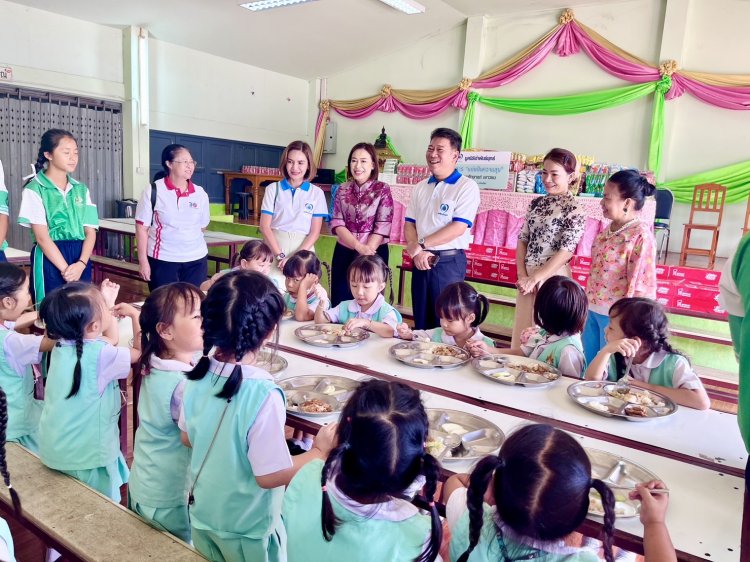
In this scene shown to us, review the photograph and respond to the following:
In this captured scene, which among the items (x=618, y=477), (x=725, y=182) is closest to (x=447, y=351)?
(x=618, y=477)

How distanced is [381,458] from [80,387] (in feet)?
3.35

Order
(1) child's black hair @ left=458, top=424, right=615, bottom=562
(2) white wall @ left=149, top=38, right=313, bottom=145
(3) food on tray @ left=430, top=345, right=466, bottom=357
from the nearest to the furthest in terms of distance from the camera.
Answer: (1) child's black hair @ left=458, top=424, right=615, bottom=562, (3) food on tray @ left=430, top=345, right=466, bottom=357, (2) white wall @ left=149, top=38, right=313, bottom=145

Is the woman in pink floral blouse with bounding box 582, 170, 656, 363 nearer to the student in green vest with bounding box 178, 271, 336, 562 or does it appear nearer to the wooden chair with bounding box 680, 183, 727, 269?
the student in green vest with bounding box 178, 271, 336, 562

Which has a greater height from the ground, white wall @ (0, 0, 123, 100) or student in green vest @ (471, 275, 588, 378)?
white wall @ (0, 0, 123, 100)

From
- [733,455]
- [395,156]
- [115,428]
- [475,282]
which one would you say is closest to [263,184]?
[395,156]

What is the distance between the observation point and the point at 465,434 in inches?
50.0

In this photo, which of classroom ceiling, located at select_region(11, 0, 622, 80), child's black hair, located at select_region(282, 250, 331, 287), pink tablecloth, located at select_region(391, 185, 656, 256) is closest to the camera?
child's black hair, located at select_region(282, 250, 331, 287)

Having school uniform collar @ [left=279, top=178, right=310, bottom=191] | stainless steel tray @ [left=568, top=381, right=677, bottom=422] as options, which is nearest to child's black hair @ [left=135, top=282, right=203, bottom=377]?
stainless steel tray @ [left=568, top=381, right=677, bottom=422]

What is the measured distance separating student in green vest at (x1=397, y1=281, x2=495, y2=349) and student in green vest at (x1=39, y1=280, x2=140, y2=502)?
1.07m

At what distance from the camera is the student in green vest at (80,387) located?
1.48 metres

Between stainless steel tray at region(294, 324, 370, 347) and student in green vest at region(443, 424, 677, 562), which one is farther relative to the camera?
stainless steel tray at region(294, 324, 370, 347)

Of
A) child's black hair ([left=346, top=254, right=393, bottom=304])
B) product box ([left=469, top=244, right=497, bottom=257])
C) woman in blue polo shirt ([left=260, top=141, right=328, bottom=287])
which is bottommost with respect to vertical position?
product box ([left=469, top=244, right=497, bottom=257])

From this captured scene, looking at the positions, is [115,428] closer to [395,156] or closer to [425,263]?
[425,263]

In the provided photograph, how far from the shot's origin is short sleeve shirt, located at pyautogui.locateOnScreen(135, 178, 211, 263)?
2979mm
